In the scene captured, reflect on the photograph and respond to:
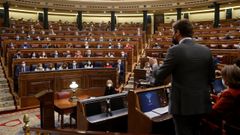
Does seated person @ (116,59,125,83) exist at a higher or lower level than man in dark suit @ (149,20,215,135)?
lower

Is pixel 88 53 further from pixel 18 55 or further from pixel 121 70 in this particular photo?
pixel 18 55

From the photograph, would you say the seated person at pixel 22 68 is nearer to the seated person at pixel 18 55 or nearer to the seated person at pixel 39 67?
the seated person at pixel 39 67

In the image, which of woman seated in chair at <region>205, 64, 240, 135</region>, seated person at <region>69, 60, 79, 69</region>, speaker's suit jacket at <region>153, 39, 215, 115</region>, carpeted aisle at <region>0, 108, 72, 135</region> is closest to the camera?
speaker's suit jacket at <region>153, 39, 215, 115</region>

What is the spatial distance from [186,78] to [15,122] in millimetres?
4687

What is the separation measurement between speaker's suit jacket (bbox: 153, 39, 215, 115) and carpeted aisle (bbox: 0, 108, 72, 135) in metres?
3.87

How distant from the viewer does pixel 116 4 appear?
627 inches

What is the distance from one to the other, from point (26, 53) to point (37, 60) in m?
1.25

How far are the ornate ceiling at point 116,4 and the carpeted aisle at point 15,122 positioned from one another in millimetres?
9867

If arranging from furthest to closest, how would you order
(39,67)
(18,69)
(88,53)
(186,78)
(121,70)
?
(88,53)
(121,70)
(39,67)
(18,69)
(186,78)

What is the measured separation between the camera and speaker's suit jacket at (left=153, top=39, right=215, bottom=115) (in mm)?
1611

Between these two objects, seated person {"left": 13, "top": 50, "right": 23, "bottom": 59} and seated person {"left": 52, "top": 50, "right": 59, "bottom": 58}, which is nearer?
seated person {"left": 13, "top": 50, "right": 23, "bottom": 59}

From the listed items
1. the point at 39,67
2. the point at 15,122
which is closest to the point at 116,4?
the point at 39,67

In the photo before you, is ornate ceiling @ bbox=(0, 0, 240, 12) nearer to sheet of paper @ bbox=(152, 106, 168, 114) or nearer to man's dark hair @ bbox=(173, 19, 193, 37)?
sheet of paper @ bbox=(152, 106, 168, 114)

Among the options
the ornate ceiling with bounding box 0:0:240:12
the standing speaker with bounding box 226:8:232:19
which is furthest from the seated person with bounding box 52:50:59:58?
the standing speaker with bounding box 226:8:232:19
